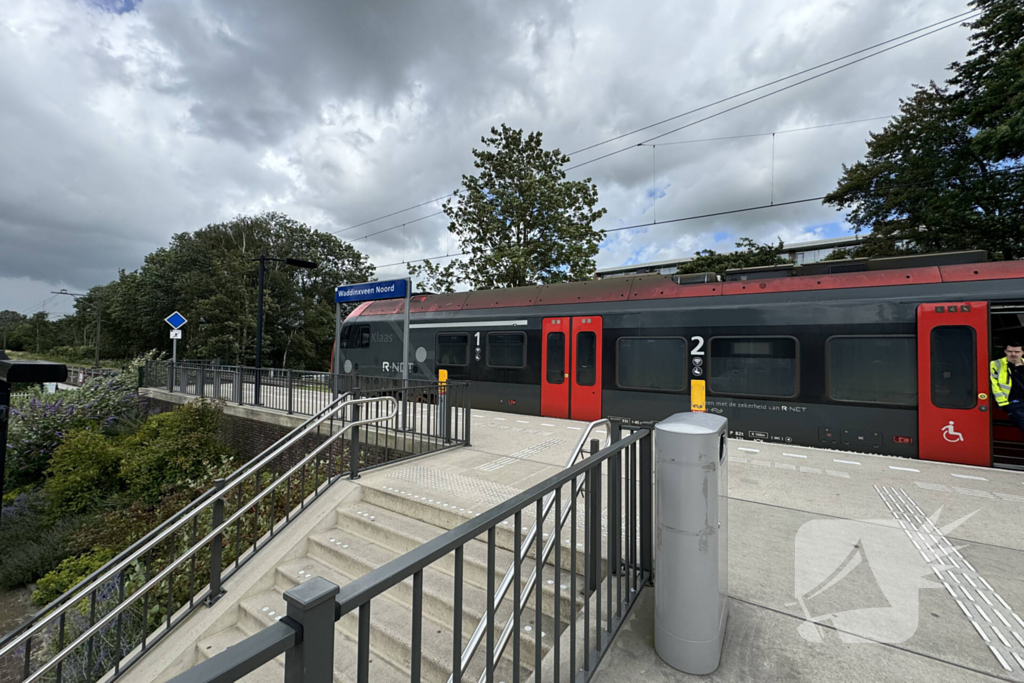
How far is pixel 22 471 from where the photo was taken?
41.6 ft

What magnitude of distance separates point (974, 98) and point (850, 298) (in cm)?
1618

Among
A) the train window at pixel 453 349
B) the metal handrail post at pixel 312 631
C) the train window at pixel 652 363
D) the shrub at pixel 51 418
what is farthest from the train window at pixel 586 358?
the shrub at pixel 51 418

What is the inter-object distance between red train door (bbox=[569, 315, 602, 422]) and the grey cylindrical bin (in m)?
7.25

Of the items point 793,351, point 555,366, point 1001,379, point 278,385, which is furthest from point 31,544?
point 1001,379

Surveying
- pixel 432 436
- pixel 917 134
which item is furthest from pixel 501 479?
pixel 917 134

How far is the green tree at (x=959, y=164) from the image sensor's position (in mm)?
14758

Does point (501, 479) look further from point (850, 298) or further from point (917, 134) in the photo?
point (917, 134)

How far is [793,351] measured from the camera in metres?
7.61

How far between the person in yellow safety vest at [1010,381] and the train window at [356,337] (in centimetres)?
1422

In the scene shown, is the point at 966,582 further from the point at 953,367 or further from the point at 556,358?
the point at 556,358

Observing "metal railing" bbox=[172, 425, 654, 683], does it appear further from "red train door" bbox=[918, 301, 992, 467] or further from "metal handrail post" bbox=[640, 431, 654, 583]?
"red train door" bbox=[918, 301, 992, 467]

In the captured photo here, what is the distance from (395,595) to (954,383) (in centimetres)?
791

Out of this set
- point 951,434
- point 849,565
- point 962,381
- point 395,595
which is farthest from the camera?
point 951,434

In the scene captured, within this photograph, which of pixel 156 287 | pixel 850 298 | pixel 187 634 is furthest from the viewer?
pixel 156 287
